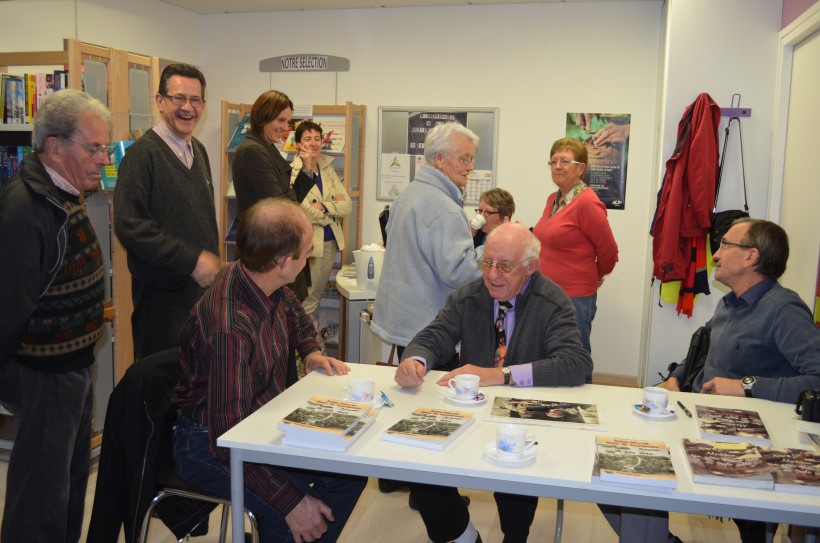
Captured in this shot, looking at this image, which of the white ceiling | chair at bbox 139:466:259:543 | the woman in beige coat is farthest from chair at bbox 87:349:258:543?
the white ceiling

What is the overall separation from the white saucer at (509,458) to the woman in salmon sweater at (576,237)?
2.22 meters

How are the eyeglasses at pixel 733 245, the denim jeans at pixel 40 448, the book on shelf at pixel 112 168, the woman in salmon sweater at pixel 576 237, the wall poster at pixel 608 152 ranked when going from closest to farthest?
1. the denim jeans at pixel 40 448
2. the eyeglasses at pixel 733 245
3. the book on shelf at pixel 112 168
4. the woman in salmon sweater at pixel 576 237
5. the wall poster at pixel 608 152

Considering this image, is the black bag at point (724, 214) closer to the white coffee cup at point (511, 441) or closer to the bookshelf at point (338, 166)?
the bookshelf at point (338, 166)

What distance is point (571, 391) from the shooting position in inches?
88.8

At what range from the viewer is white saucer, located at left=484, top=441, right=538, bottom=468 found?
1.67m

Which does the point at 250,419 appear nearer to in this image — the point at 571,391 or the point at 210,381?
the point at 210,381

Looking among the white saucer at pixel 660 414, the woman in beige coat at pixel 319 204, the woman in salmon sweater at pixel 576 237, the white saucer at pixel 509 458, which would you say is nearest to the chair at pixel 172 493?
the white saucer at pixel 509 458

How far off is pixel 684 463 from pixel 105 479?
5.03 ft

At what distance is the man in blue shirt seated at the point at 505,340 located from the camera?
2.28 m

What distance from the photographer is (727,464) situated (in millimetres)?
1665

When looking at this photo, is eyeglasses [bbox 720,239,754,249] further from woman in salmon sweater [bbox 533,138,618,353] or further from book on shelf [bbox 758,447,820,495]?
woman in salmon sweater [bbox 533,138,618,353]

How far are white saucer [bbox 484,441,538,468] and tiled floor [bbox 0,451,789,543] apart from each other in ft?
4.56

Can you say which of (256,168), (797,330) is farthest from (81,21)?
(797,330)

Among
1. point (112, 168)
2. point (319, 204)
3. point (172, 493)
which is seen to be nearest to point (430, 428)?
point (172, 493)
